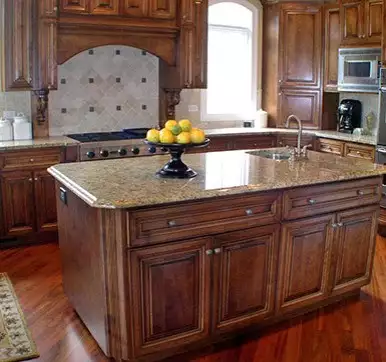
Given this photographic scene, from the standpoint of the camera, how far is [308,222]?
10.5ft

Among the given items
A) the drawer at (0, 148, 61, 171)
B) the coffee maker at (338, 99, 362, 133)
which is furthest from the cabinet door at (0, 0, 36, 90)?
the coffee maker at (338, 99, 362, 133)

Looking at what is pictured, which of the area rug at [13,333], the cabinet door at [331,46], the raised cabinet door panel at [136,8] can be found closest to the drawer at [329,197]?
the area rug at [13,333]

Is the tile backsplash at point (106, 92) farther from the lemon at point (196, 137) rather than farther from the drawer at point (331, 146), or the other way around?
the lemon at point (196, 137)

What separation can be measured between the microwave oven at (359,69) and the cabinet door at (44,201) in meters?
3.23

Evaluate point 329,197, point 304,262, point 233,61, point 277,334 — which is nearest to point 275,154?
point 329,197

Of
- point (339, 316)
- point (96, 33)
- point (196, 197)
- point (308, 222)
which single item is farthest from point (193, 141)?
point (96, 33)

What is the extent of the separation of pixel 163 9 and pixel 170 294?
338 centimetres

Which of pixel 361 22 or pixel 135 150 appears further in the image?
pixel 361 22

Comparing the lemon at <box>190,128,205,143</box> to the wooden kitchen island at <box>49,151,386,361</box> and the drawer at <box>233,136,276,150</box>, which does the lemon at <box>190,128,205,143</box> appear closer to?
the wooden kitchen island at <box>49,151,386,361</box>

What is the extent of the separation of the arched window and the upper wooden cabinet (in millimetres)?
1116

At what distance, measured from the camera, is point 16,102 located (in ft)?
16.9

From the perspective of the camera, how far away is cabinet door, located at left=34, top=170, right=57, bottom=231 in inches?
185

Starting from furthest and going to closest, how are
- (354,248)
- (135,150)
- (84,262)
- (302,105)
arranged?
(302,105) < (135,150) < (354,248) < (84,262)

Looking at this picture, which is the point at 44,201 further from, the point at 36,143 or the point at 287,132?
the point at 287,132
